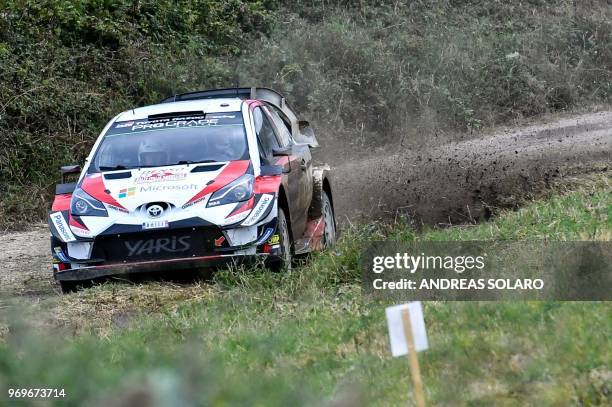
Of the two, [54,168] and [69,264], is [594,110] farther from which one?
[69,264]

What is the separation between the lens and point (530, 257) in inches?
328

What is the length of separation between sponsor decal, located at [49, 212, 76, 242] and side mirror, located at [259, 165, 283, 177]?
5.77ft

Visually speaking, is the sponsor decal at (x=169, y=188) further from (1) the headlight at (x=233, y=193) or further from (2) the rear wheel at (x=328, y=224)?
(2) the rear wheel at (x=328, y=224)

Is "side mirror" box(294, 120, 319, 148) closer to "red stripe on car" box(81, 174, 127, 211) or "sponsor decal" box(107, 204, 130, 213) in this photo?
"red stripe on car" box(81, 174, 127, 211)

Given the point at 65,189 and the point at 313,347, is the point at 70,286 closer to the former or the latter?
the point at 65,189

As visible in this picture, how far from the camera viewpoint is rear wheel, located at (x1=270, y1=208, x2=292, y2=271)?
9625mm

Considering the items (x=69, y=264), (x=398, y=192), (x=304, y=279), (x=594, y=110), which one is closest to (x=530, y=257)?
(x=304, y=279)

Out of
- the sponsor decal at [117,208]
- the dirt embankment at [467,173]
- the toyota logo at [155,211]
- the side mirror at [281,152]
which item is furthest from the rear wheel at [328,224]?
the sponsor decal at [117,208]

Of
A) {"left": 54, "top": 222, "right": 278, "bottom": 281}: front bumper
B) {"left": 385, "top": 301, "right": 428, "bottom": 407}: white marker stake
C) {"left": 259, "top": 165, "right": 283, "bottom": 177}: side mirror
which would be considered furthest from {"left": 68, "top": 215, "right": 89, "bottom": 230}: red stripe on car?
{"left": 385, "top": 301, "right": 428, "bottom": 407}: white marker stake

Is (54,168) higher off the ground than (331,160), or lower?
higher

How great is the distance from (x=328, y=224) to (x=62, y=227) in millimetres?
3331

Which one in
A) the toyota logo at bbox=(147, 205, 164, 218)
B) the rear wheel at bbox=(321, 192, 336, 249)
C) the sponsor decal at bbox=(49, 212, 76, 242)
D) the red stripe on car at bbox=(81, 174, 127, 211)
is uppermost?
the red stripe on car at bbox=(81, 174, 127, 211)

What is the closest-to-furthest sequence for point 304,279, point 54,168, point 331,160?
point 304,279 < point 54,168 < point 331,160

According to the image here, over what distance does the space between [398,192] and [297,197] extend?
3.93 metres
